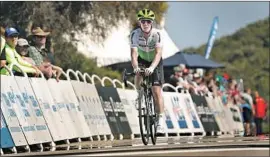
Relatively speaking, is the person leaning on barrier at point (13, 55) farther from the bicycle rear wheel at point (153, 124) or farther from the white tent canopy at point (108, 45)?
the white tent canopy at point (108, 45)

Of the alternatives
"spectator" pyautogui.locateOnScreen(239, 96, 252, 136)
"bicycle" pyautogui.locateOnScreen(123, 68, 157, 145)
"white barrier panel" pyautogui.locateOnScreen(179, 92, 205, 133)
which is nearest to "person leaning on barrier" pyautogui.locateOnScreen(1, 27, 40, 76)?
"bicycle" pyautogui.locateOnScreen(123, 68, 157, 145)

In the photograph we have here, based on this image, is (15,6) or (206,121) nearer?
(15,6)

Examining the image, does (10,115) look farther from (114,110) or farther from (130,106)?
(130,106)

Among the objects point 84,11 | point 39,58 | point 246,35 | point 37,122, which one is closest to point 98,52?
point 84,11

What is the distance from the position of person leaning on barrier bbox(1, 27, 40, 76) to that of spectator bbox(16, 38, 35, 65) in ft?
0.21

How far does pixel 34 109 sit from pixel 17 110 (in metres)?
0.81

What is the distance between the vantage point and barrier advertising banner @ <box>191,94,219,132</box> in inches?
940

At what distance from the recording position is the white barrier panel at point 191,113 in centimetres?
2170

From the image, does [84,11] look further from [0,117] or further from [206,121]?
[0,117]

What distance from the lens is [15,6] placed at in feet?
67.3

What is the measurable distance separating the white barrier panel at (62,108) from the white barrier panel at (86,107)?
0.80 meters

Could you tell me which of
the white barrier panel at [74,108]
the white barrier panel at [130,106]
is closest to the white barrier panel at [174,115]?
the white barrier panel at [130,106]

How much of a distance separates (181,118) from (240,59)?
37681 millimetres

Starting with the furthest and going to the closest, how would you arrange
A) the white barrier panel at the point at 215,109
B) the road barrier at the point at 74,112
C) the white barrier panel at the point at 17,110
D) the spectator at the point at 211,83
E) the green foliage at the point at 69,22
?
the white barrier panel at the point at 215,109
the green foliage at the point at 69,22
the spectator at the point at 211,83
the road barrier at the point at 74,112
the white barrier panel at the point at 17,110
